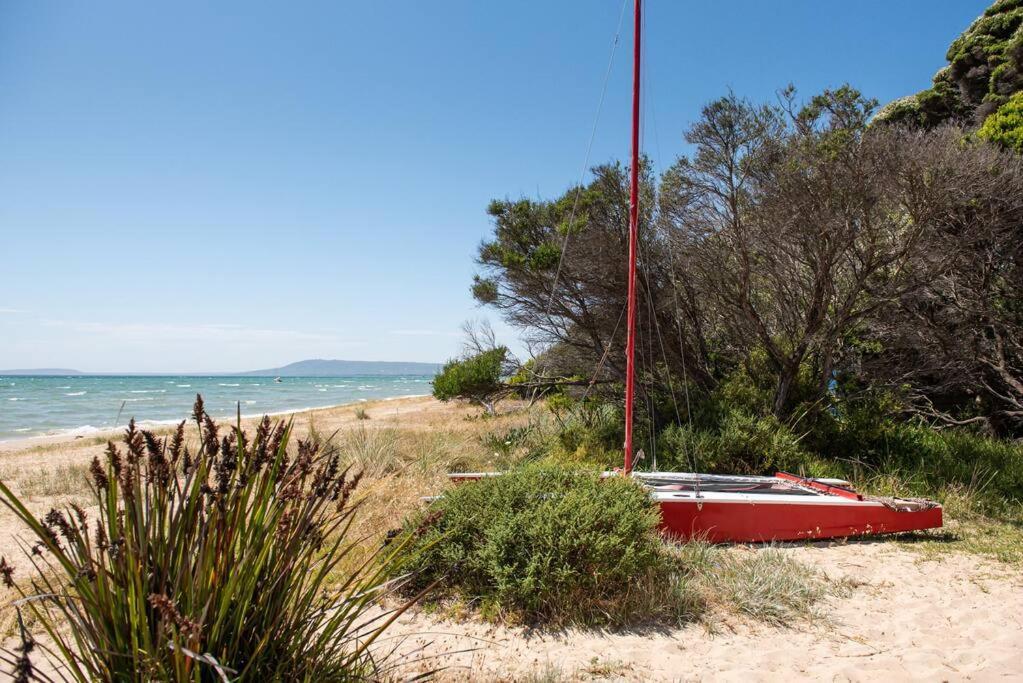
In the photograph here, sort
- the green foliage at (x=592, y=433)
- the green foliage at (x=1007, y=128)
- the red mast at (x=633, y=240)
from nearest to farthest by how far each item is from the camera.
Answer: the red mast at (x=633, y=240) < the green foliage at (x=592, y=433) < the green foliage at (x=1007, y=128)

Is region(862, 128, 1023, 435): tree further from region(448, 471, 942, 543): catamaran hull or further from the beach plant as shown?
the beach plant

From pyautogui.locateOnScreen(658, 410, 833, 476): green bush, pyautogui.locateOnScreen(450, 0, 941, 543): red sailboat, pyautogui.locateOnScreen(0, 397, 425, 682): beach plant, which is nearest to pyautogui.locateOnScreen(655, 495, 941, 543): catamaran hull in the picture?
pyautogui.locateOnScreen(450, 0, 941, 543): red sailboat

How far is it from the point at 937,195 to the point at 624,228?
174 inches

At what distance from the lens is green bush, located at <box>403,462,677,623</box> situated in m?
4.38

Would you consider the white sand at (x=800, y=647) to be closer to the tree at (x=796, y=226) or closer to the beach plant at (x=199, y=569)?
the beach plant at (x=199, y=569)

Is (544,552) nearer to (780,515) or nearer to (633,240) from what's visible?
(780,515)

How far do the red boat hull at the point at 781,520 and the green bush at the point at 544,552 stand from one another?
1.17 meters

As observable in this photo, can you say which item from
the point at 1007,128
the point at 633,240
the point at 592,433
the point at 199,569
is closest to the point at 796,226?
the point at 633,240

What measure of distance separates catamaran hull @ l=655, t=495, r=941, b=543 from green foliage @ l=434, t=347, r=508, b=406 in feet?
16.2

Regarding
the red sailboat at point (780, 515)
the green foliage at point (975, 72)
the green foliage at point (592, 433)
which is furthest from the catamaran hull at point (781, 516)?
the green foliage at point (975, 72)

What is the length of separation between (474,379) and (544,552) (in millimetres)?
6334

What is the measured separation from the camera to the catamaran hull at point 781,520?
6258mm

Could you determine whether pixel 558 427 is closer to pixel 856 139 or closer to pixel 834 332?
pixel 834 332

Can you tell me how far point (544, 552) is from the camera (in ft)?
14.9
